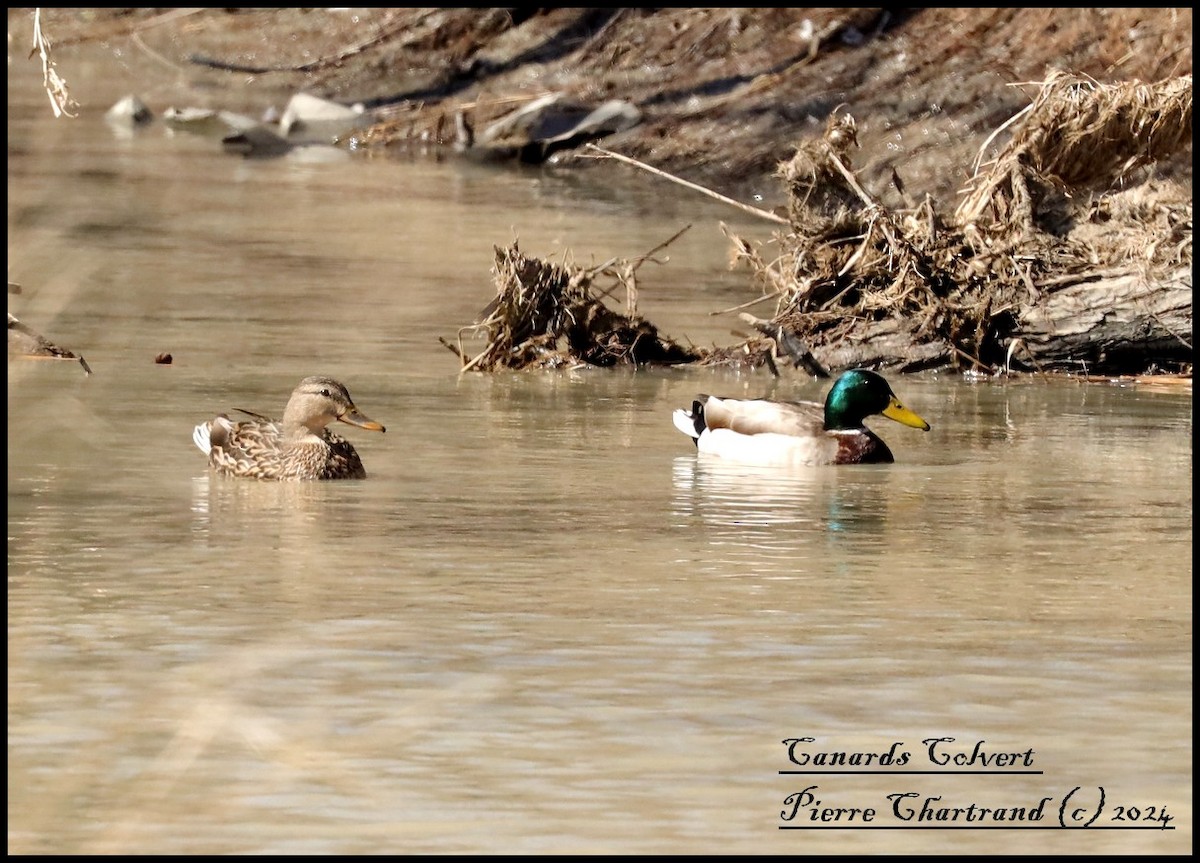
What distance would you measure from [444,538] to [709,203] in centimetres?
1524

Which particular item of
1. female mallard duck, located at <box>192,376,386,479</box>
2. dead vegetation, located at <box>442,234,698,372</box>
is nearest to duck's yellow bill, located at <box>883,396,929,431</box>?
dead vegetation, located at <box>442,234,698,372</box>

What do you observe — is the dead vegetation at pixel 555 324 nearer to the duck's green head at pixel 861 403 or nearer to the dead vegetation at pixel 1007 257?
the dead vegetation at pixel 1007 257

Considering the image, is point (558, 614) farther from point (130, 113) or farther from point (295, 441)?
point (130, 113)

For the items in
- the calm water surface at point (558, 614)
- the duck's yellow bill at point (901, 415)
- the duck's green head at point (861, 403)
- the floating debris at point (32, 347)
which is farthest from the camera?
the floating debris at point (32, 347)

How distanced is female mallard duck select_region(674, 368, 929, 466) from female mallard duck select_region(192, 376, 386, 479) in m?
1.57

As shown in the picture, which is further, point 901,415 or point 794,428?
point 901,415

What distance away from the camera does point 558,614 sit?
755cm

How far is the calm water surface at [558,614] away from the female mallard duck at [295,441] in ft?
0.50

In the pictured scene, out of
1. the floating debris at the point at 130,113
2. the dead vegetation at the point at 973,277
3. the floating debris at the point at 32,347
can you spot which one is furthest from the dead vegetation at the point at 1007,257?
the floating debris at the point at 130,113

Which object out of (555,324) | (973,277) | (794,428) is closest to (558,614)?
(794,428)

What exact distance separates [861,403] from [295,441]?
2.74m

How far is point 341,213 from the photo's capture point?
21.6 meters

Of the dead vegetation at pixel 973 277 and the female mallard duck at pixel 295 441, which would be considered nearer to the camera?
the female mallard duck at pixel 295 441

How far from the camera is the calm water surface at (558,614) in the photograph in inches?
228
